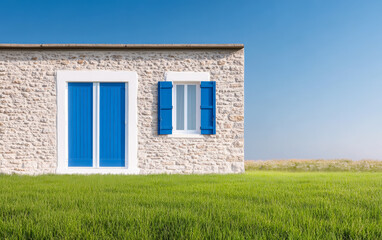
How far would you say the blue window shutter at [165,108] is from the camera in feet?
29.4

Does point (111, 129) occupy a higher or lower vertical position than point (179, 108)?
lower

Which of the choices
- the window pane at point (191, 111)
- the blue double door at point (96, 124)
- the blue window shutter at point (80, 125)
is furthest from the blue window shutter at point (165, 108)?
the blue window shutter at point (80, 125)

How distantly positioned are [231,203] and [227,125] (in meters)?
5.39

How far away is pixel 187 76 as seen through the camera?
9156 millimetres

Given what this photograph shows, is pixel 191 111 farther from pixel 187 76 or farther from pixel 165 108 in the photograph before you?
pixel 187 76

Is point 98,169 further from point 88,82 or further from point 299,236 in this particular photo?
point 299,236

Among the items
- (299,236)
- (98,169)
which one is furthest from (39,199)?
(98,169)

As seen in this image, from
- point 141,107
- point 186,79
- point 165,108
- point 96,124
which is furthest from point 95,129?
point 186,79

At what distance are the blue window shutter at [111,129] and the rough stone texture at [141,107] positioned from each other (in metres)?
0.61

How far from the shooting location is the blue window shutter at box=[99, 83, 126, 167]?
9.10m

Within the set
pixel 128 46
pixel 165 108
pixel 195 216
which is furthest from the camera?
pixel 128 46

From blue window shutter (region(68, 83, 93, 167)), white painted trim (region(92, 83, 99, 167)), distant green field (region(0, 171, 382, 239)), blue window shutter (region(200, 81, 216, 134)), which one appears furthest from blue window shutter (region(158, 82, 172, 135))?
distant green field (region(0, 171, 382, 239))

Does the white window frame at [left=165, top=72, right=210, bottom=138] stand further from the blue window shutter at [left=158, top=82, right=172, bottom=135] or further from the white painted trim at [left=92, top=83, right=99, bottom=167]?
the white painted trim at [left=92, top=83, right=99, bottom=167]

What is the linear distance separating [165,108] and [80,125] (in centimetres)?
289
